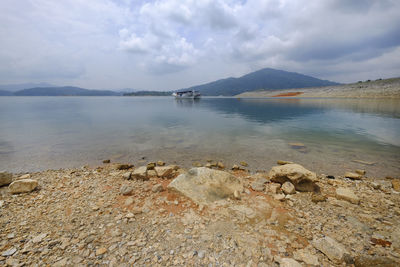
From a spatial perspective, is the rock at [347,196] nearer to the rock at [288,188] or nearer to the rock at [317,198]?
Result: the rock at [317,198]

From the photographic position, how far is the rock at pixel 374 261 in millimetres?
3307

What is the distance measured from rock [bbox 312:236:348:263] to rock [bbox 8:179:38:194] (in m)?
9.67

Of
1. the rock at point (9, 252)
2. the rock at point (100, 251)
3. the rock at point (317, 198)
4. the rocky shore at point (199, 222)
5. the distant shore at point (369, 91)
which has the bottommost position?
the rock at point (317, 198)

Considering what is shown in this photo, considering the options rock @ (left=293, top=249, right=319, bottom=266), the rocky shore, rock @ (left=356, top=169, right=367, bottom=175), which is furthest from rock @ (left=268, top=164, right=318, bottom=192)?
rock @ (left=356, top=169, right=367, bottom=175)

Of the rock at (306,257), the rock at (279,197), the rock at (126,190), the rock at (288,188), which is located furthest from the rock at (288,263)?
the rock at (126,190)

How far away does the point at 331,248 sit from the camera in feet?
12.0

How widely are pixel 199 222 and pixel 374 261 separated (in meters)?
3.86

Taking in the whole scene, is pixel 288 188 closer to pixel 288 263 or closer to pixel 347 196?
pixel 347 196

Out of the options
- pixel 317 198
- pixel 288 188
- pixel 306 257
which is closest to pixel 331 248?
pixel 306 257

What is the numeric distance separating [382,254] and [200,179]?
5.00 m

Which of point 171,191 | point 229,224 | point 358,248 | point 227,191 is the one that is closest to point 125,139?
point 171,191

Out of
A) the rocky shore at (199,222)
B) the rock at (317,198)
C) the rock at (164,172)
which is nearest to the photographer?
the rocky shore at (199,222)

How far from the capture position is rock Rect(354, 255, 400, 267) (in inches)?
Answer: 130

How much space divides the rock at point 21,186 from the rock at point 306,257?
9.15m
